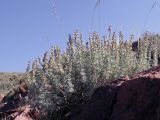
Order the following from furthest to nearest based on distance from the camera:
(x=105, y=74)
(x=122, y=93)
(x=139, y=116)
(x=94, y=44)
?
(x=94, y=44), (x=105, y=74), (x=122, y=93), (x=139, y=116)

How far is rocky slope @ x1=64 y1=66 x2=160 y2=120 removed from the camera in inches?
186

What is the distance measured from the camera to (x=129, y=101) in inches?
197

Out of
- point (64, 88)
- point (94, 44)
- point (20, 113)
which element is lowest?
point (20, 113)

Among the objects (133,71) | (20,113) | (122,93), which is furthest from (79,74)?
(122,93)

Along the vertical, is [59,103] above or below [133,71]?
below

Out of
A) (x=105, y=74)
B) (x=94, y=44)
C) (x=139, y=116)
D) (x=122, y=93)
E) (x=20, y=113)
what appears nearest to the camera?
(x=139, y=116)

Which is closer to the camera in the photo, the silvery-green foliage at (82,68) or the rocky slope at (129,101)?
the rocky slope at (129,101)

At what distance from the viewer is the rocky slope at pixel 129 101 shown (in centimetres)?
472

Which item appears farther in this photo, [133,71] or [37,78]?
[37,78]

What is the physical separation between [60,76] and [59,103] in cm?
51

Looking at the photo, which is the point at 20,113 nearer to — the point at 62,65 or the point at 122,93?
the point at 62,65

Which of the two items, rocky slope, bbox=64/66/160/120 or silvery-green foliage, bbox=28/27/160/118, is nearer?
rocky slope, bbox=64/66/160/120

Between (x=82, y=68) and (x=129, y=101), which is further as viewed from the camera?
(x=82, y=68)

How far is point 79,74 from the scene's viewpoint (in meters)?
7.41
